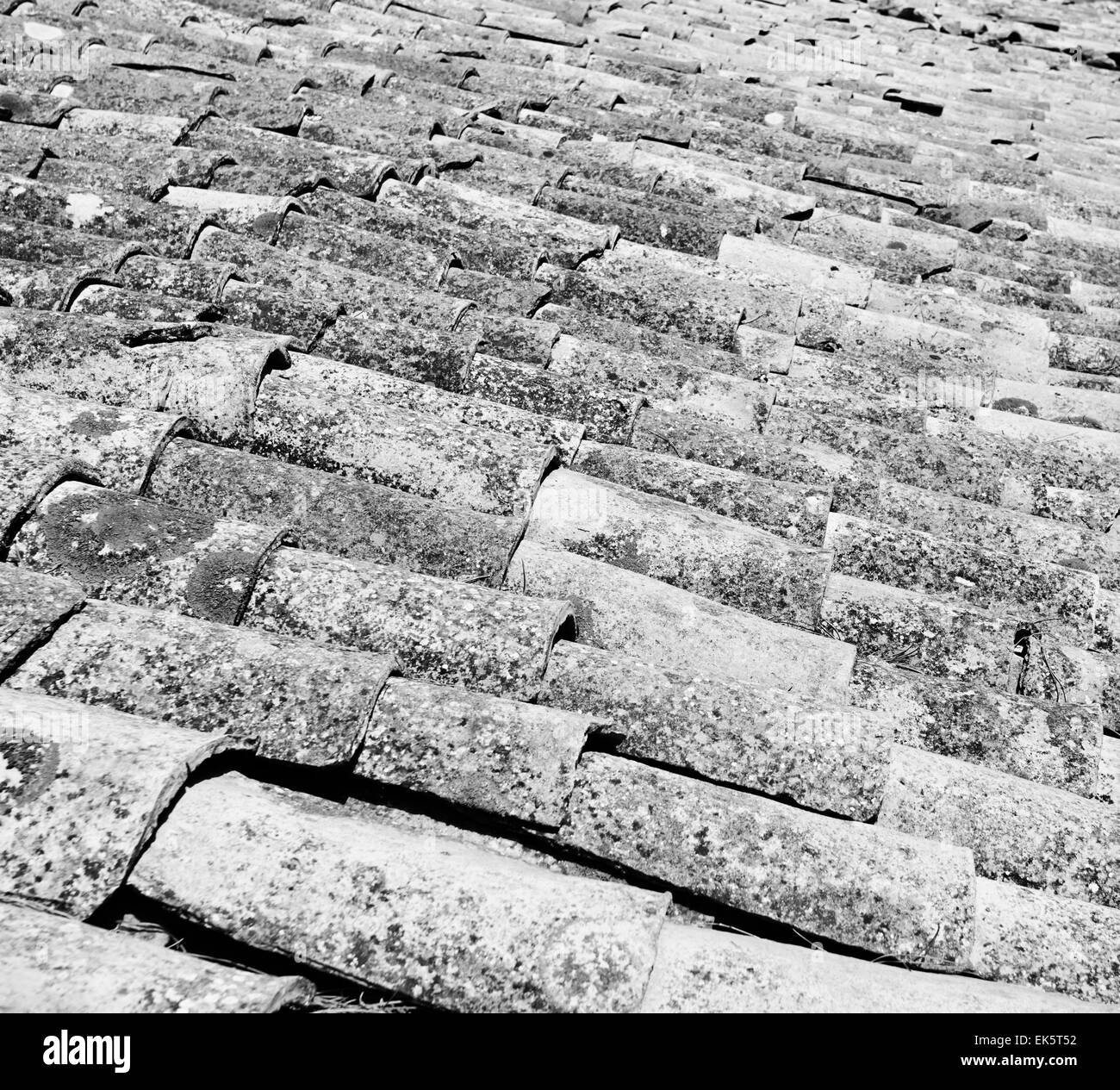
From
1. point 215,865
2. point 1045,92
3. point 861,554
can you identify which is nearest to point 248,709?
point 215,865

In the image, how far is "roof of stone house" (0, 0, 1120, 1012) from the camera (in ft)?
6.02

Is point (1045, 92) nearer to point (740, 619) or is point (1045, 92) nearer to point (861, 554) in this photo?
point (861, 554)

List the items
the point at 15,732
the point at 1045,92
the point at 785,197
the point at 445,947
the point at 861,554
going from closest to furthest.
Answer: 1. the point at 445,947
2. the point at 15,732
3. the point at 861,554
4. the point at 785,197
5. the point at 1045,92

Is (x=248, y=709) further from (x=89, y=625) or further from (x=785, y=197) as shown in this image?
(x=785, y=197)

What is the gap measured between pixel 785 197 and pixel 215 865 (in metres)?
4.28

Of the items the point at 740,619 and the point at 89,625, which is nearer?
the point at 89,625

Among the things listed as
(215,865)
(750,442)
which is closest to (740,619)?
(750,442)

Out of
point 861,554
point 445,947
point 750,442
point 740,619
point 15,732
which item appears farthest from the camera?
point 750,442

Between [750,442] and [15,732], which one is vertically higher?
[15,732]

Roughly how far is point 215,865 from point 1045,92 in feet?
27.2

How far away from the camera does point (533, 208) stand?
4523 millimetres

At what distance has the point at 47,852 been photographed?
1777 millimetres

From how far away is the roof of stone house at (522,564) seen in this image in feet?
6.02

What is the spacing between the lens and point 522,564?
2.78 meters
